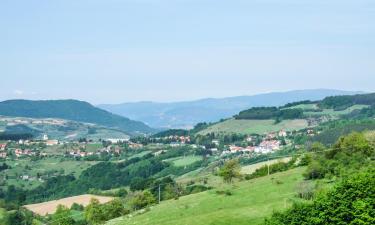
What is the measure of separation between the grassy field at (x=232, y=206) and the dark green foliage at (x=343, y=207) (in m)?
11.3

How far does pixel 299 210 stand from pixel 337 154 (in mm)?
33944

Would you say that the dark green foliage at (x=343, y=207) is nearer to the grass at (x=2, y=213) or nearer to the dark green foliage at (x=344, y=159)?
the dark green foliage at (x=344, y=159)

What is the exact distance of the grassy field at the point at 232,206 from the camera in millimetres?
65875

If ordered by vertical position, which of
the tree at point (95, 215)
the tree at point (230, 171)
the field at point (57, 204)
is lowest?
the field at point (57, 204)

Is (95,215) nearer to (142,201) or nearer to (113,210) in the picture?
(113,210)

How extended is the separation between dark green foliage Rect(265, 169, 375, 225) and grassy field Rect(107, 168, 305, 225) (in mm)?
11346

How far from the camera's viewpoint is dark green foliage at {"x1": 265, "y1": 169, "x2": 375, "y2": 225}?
46.2 m

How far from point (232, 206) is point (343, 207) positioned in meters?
28.2

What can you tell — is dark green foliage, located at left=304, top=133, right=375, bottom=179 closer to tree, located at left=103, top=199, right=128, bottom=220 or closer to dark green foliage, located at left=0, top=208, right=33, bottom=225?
tree, located at left=103, top=199, right=128, bottom=220

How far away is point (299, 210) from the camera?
5062 centimetres

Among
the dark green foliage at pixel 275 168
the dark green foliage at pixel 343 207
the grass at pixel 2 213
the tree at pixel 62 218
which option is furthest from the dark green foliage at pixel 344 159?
the grass at pixel 2 213

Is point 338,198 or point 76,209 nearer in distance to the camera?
point 338,198

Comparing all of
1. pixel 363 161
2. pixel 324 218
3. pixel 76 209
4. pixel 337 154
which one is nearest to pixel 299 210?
pixel 324 218

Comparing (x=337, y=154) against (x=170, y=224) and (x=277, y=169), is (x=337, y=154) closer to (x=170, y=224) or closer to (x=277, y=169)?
(x=277, y=169)
